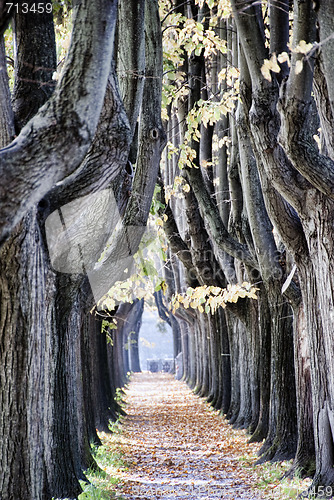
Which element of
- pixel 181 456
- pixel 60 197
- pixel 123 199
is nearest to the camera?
pixel 60 197

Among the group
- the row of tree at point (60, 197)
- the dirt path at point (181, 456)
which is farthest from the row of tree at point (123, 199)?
the dirt path at point (181, 456)

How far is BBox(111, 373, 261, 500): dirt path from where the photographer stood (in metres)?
8.56

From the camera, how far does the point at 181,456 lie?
38.7 ft

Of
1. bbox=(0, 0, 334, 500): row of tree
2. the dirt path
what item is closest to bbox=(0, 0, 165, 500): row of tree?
bbox=(0, 0, 334, 500): row of tree

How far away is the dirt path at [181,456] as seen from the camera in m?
8.56

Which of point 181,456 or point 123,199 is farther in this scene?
point 181,456

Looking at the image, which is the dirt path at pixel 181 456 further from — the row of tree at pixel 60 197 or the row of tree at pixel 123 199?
the row of tree at pixel 60 197

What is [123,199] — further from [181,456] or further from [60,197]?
[181,456]

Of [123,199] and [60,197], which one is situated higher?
[123,199]

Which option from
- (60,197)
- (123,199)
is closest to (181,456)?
(123,199)

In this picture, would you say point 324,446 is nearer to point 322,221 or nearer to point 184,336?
point 322,221

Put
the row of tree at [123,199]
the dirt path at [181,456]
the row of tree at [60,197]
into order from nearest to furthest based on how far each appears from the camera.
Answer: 1. the row of tree at [60,197]
2. the row of tree at [123,199]
3. the dirt path at [181,456]

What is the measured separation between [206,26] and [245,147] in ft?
13.1

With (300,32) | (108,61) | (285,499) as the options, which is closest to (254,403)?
(285,499)
